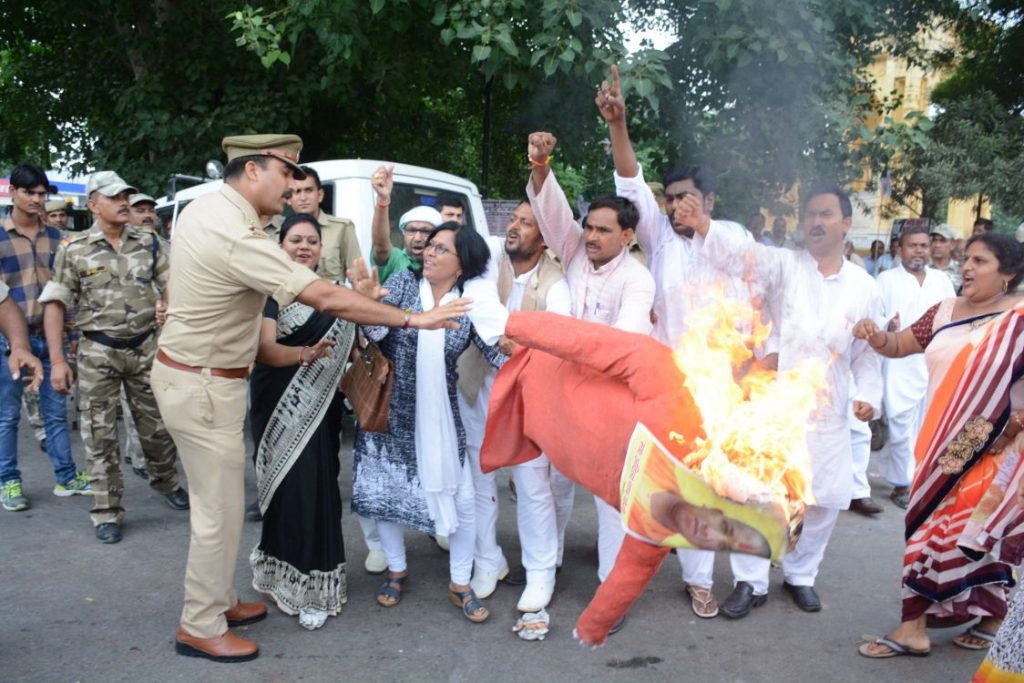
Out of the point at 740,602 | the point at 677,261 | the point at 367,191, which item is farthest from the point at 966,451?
the point at 367,191

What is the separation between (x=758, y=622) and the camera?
4.02 m

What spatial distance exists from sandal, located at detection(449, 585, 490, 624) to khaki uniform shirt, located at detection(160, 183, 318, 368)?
148 cm

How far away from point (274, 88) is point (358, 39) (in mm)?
3743

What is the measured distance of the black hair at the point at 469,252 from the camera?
375 cm

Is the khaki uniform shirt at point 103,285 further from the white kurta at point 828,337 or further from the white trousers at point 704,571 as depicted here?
the white kurta at point 828,337

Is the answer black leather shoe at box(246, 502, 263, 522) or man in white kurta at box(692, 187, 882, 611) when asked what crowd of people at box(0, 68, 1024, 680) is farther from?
black leather shoe at box(246, 502, 263, 522)

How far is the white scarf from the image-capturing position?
3826 millimetres

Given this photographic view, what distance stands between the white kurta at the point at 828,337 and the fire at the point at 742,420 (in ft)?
3.89

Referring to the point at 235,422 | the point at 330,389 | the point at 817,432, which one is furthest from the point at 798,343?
the point at 235,422

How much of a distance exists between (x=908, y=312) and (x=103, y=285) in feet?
18.3

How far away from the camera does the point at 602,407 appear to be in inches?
98.4

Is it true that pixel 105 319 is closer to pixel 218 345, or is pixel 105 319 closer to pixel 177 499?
pixel 177 499

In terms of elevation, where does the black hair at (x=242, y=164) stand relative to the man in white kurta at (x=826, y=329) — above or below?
above

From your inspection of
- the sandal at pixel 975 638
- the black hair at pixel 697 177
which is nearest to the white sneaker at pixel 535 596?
the sandal at pixel 975 638
